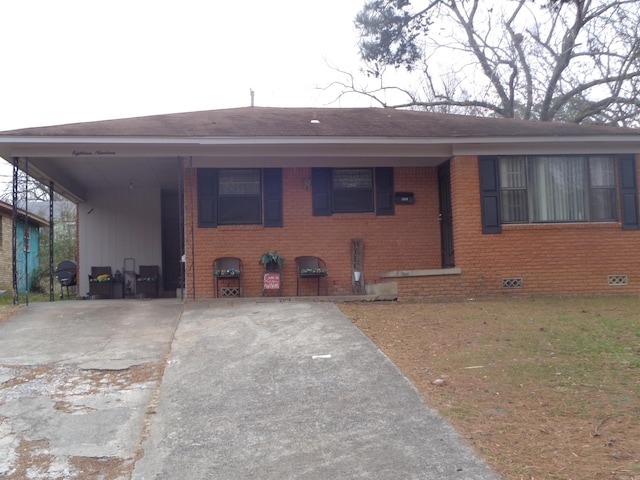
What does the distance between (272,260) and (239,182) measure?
1.73 m

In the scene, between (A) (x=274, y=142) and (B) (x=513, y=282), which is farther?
(B) (x=513, y=282)

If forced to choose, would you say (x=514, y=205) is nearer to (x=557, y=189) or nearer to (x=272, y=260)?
(x=557, y=189)

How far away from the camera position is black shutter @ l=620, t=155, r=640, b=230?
11.4 meters

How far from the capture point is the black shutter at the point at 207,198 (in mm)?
11359

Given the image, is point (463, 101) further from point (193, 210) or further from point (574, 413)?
point (574, 413)

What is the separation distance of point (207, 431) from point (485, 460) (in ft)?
7.04

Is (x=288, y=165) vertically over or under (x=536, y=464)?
over

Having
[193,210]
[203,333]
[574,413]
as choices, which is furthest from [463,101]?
[574,413]

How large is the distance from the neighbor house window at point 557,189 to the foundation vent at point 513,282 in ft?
3.74

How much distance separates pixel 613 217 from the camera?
37.7 ft

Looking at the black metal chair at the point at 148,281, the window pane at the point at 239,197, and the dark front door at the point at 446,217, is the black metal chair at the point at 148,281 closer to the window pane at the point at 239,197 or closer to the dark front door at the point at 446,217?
the window pane at the point at 239,197

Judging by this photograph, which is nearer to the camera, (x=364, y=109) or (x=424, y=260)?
(x=424, y=260)

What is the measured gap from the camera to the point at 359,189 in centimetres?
1191

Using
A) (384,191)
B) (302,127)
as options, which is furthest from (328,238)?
(302,127)
